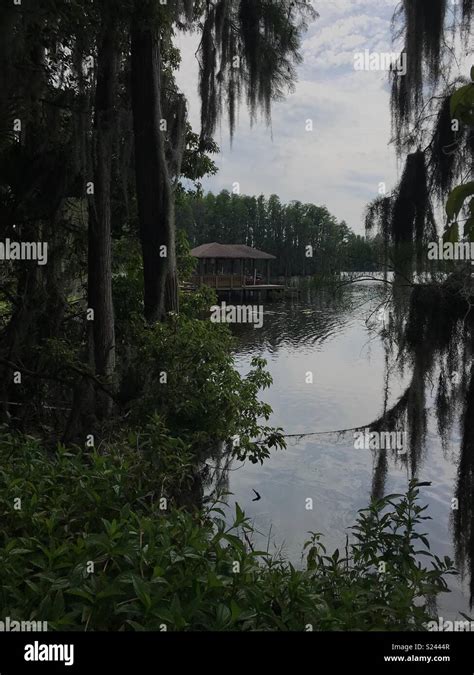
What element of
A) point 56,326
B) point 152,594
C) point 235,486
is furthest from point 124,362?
point 152,594

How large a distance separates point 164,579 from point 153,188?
468cm

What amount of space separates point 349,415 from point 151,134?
5801 millimetres

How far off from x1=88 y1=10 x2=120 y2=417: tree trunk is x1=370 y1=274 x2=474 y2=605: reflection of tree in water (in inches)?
106

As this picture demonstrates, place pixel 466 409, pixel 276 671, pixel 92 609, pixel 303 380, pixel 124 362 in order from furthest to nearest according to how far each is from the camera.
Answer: pixel 303 380 < pixel 124 362 < pixel 466 409 < pixel 92 609 < pixel 276 671

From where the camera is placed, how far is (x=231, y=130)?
640cm

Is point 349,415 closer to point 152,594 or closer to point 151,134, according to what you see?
point 151,134

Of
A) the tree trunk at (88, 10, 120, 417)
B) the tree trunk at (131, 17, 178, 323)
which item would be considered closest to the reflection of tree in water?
the tree trunk at (131, 17, 178, 323)

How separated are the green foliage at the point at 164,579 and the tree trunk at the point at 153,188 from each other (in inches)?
144

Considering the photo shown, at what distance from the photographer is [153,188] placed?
562 centimetres

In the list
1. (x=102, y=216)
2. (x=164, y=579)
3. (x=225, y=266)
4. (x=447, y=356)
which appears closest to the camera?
(x=164, y=579)

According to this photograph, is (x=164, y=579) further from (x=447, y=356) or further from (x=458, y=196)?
(x=447, y=356)

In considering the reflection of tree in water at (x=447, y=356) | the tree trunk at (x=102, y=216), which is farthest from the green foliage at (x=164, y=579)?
the tree trunk at (x=102, y=216)

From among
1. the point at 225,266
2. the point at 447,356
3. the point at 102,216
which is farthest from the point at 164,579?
the point at 225,266

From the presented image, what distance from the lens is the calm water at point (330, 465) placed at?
5133 millimetres
